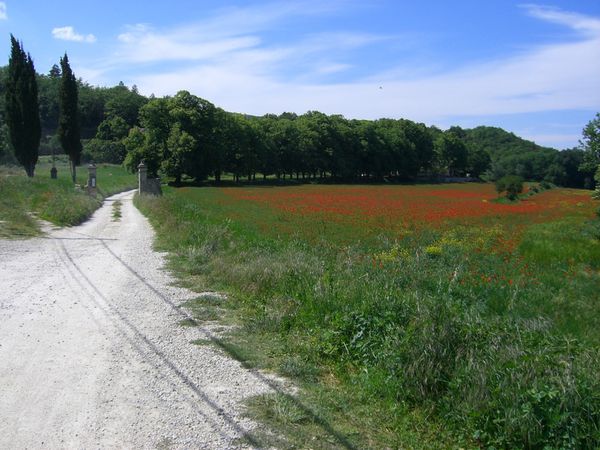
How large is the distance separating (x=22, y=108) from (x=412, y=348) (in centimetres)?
4797

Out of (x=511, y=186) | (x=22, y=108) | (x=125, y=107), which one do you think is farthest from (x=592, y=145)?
(x=125, y=107)

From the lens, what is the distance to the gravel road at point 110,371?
198 inches

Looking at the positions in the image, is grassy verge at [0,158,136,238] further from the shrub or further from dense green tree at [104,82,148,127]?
dense green tree at [104,82,148,127]

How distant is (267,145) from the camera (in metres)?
87.7

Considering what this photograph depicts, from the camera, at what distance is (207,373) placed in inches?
259

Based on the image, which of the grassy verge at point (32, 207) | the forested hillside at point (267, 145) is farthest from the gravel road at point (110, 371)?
the forested hillside at point (267, 145)

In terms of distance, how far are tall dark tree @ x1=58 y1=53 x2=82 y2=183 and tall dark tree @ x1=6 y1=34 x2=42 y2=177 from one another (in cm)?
804

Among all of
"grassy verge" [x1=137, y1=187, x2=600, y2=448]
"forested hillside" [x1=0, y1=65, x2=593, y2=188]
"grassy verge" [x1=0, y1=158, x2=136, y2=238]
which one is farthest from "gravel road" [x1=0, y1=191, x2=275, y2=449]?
"forested hillside" [x1=0, y1=65, x2=593, y2=188]

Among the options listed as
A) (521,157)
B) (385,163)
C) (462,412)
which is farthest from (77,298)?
(521,157)

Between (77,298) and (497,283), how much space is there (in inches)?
311

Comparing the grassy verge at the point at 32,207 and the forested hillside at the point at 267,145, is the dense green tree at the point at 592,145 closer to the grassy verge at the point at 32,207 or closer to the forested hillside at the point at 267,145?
the grassy verge at the point at 32,207

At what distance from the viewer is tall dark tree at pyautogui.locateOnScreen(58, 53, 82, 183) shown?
179ft

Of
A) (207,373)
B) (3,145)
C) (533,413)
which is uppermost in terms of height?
(3,145)

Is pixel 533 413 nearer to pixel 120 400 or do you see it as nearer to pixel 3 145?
pixel 120 400
